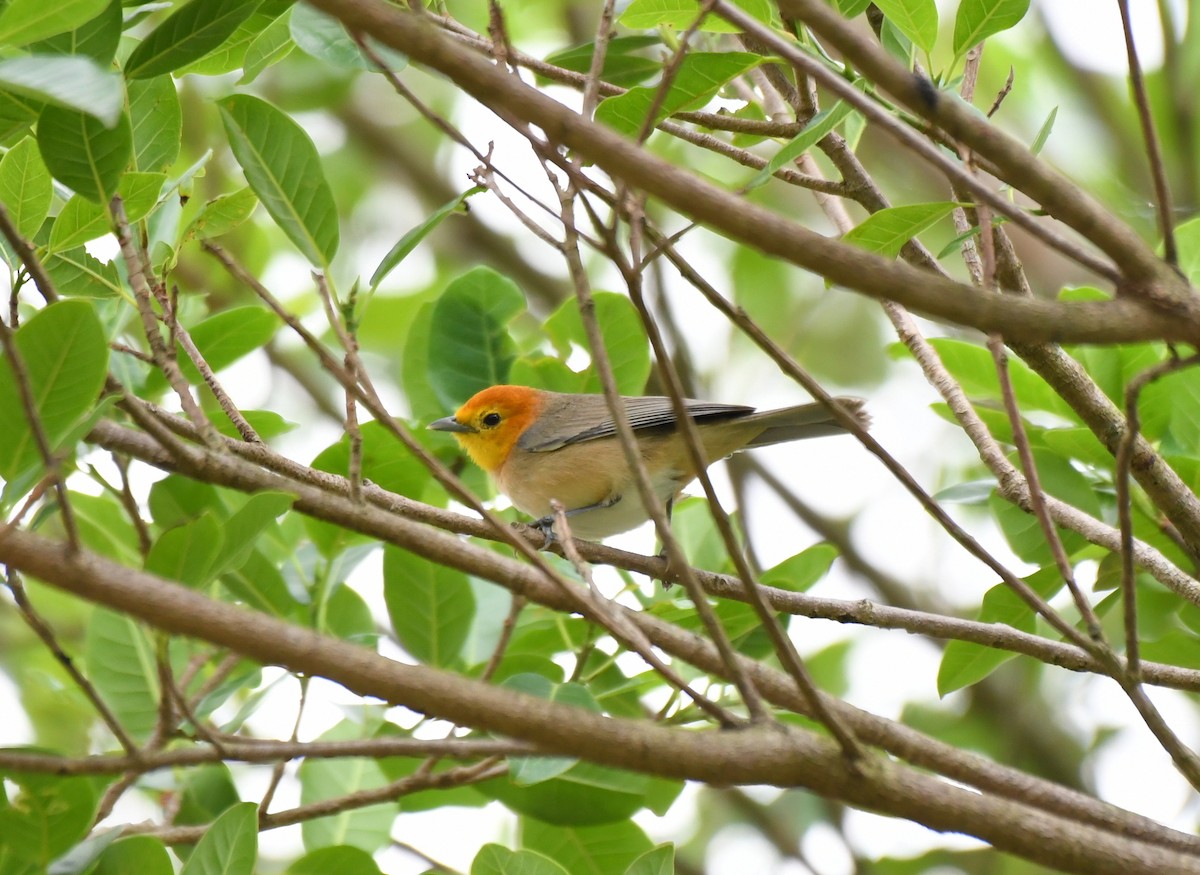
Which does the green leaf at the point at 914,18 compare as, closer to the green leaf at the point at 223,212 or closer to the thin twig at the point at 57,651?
the green leaf at the point at 223,212

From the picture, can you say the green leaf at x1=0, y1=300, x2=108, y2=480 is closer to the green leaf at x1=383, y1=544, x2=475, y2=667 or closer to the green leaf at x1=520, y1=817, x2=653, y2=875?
the green leaf at x1=383, y1=544, x2=475, y2=667

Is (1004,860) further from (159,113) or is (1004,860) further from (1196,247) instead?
(159,113)

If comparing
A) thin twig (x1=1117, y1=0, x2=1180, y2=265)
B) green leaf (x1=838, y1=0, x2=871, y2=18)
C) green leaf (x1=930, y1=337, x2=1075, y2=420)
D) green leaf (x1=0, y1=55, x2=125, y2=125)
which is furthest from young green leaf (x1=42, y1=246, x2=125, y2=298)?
green leaf (x1=930, y1=337, x2=1075, y2=420)

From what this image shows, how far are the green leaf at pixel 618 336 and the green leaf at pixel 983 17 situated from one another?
1.75 metres

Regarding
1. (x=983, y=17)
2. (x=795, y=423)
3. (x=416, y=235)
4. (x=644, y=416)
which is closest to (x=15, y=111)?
(x=416, y=235)

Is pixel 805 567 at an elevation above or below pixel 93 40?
below

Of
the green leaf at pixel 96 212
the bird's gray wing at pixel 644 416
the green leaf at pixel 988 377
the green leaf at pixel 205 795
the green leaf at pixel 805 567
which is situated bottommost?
the green leaf at pixel 205 795

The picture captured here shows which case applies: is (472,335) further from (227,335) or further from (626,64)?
(626,64)

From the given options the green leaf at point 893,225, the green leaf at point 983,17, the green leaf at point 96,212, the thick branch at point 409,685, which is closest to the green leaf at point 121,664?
the green leaf at point 96,212

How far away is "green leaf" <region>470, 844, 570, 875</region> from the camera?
3.27 meters

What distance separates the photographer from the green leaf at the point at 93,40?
2.84 m

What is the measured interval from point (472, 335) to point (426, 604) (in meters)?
1.28

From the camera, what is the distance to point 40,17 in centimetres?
250

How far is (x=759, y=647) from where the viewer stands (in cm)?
441
